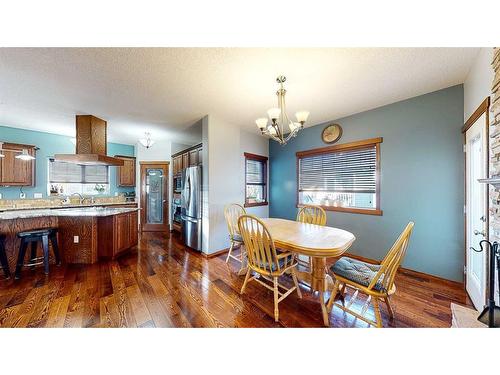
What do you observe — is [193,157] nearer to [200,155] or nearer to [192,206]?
[200,155]

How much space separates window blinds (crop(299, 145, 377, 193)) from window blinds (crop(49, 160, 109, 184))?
5.37 meters

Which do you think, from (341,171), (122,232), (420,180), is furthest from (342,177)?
(122,232)

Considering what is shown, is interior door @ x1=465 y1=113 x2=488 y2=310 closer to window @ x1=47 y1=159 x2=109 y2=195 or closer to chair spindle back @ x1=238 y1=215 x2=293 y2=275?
chair spindle back @ x1=238 y1=215 x2=293 y2=275

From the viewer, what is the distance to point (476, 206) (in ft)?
6.18

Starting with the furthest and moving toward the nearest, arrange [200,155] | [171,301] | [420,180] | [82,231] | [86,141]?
[200,155] < [86,141] < [82,231] < [420,180] < [171,301]

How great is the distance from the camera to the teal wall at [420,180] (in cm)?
221

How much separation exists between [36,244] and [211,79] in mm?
3626

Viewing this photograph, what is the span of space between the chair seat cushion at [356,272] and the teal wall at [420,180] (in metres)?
1.36

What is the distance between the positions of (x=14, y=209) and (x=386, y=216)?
22.6 feet

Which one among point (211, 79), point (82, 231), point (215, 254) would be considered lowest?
point (215, 254)

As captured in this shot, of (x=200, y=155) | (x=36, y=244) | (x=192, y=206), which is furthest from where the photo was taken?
(x=200, y=155)

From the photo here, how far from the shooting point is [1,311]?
5.57ft
